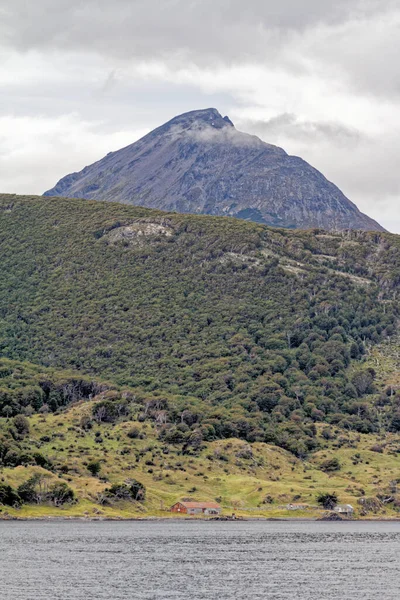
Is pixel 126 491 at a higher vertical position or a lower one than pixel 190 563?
higher

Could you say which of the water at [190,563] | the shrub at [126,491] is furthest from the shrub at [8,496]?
the shrub at [126,491]

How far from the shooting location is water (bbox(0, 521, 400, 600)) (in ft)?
353

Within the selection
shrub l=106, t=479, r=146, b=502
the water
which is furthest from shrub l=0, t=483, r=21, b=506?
shrub l=106, t=479, r=146, b=502

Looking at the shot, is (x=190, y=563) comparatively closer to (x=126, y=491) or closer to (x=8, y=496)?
(x=8, y=496)

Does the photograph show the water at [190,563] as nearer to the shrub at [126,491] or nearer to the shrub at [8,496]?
the shrub at [8,496]

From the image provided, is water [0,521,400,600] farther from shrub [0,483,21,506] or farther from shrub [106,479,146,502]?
shrub [106,479,146,502]

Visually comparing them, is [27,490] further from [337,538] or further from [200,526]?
[337,538]

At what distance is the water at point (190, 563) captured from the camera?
353 feet

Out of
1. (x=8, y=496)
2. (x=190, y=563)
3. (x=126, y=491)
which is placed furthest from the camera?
(x=126, y=491)

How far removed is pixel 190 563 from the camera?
13225cm

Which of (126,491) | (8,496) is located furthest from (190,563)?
(126,491)

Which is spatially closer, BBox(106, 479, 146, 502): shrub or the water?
the water

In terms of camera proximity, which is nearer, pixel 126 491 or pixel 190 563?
pixel 190 563

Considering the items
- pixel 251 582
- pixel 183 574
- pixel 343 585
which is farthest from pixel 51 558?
pixel 343 585
